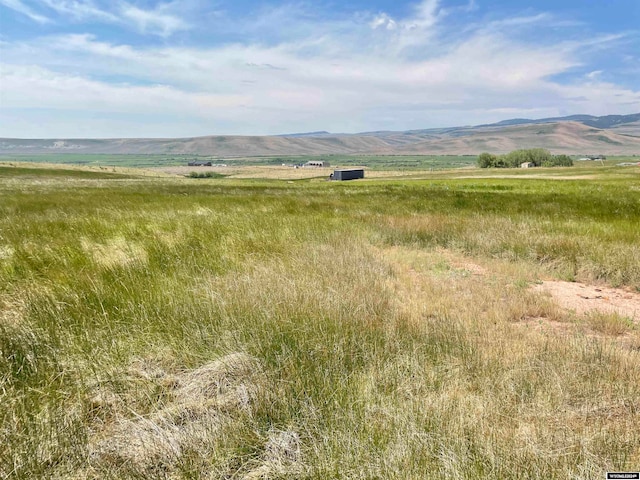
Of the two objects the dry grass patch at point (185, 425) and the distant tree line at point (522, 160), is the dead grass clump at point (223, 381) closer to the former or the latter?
the dry grass patch at point (185, 425)

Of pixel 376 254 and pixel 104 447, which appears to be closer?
pixel 104 447

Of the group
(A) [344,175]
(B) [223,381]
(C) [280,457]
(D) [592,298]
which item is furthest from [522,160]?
(C) [280,457]

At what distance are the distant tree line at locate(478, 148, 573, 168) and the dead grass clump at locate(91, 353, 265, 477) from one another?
429 ft

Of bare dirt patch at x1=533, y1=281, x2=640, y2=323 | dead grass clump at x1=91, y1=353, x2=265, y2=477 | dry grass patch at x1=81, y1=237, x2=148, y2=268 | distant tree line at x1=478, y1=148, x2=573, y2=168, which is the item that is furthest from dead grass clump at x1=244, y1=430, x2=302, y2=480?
distant tree line at x1=478, y1=148, x2=573, y2=168

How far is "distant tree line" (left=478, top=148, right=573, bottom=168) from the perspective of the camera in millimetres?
118562

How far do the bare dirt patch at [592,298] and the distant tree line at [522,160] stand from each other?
12568 centimetres

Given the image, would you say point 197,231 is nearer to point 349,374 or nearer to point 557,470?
point 349,374

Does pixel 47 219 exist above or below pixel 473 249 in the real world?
above

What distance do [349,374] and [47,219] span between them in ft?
33.8

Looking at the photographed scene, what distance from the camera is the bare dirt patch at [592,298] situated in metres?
4.91

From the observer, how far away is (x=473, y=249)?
841 cm

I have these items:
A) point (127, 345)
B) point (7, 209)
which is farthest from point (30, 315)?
point (7, 209)

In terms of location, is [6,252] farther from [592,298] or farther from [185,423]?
[592,298]

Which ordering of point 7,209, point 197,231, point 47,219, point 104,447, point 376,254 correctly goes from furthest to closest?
1. point 7,209
2. point 47,219
3. point 197,231
4. point 376,254
5. point 104,447
